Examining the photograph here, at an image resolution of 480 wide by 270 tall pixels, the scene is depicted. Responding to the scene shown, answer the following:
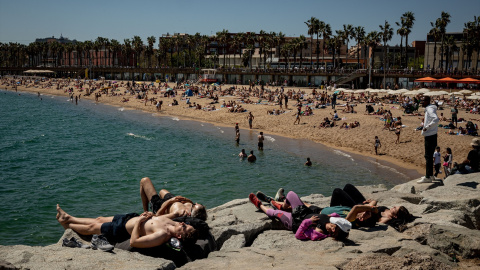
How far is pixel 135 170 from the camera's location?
2269 cm

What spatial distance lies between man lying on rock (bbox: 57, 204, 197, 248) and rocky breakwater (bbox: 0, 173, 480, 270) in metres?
0.24

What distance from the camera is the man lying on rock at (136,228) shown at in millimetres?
6586

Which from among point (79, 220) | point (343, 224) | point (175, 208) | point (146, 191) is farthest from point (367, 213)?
point (79, 220)

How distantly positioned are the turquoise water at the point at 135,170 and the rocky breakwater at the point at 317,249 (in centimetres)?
700

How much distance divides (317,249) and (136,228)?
2.93 m

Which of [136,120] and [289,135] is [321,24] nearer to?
[136,120]

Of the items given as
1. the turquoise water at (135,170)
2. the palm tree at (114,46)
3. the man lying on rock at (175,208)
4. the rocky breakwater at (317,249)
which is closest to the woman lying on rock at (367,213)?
the rocky breakwater at (317,249)

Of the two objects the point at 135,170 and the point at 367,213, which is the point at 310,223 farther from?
the point at 135,170

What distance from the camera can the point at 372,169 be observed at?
22.5 metres

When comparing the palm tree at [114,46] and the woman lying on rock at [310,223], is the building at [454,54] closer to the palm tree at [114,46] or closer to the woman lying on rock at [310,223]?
the woman lying on rock at [310,223]

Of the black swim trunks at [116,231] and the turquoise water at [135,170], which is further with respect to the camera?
the turquoise water at [135,170]

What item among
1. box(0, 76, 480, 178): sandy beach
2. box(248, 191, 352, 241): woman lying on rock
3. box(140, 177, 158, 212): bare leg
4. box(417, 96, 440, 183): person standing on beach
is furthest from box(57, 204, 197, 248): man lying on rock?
box(0, 76, 480, 178): sandy beach

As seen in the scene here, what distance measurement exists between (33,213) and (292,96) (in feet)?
126

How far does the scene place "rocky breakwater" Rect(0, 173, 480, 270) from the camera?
19.1 feet
